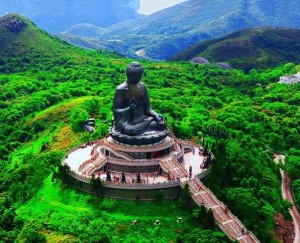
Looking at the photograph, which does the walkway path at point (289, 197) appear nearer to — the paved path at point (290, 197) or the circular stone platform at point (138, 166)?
the paved path at point (290, 197)

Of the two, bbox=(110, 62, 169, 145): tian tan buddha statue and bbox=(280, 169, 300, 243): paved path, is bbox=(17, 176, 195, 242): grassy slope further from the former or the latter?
bbox=(280, 169, 300, 243): paved path

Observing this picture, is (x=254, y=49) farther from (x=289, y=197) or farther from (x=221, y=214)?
(x=221, y=214)

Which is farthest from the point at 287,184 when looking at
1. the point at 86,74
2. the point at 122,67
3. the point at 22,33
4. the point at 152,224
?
the point at 22,33

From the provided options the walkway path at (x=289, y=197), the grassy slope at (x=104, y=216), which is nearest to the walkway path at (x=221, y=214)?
the grassy slope at (x=104, y=216)

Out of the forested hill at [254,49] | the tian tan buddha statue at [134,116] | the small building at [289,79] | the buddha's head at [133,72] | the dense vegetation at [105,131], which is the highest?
the buddha's head at [133,72]

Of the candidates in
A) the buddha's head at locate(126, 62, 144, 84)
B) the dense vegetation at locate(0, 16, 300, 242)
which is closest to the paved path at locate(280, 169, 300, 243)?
the dense vegetation at locate(0, 16, 300, 242)

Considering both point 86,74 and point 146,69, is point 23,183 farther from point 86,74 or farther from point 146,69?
point 146,69
